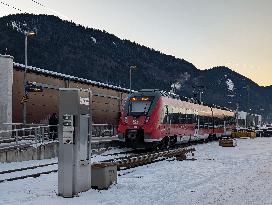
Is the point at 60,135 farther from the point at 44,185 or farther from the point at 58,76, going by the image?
the point at 58,76

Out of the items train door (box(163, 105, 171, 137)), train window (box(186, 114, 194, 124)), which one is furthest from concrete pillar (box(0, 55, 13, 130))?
train window (box(186, 114, 194, 124))

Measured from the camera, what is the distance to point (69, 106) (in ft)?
35.6

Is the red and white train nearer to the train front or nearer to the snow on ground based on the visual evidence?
the train front

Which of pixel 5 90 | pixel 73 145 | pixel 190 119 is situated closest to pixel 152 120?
pixel 190 119

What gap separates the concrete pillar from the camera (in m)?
26.6

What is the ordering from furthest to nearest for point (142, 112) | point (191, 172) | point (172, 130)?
point (172, 130), point (142, 112), point (191, 172)

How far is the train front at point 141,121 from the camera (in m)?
23.5

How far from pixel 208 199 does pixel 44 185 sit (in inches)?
180

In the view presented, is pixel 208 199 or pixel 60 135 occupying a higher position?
pixel 60 135

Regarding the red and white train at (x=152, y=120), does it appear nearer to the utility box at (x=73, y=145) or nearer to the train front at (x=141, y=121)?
the train front at (x=141, y=121)

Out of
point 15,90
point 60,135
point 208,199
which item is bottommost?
point 208,199

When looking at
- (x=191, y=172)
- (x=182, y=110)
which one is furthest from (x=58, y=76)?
(x=191, y=172)

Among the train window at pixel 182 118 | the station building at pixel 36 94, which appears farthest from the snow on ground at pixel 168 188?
the station building at pixel 36 94

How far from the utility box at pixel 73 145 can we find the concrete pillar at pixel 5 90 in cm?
1673
